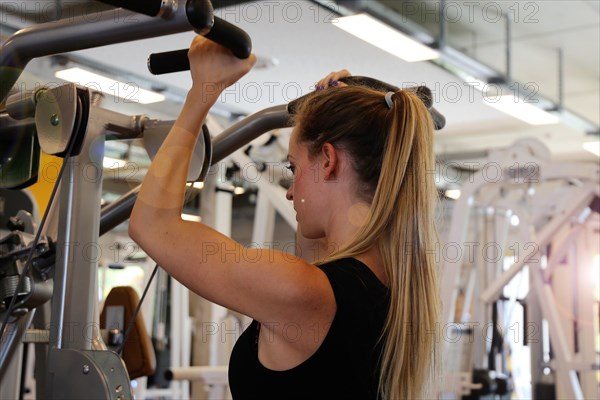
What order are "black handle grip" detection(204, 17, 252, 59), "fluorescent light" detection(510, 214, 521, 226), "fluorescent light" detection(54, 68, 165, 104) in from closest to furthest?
"black handle grip" detection(204, 17, 252, 59) → "fluorescent light" detection(510, 214, 521, 226) → "fluorescent light" detection(54, 68, 165, 104)

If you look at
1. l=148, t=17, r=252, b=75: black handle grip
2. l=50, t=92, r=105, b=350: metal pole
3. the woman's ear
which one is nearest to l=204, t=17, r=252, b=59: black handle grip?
l=148, t=17, r=252, b=75: black handle grip

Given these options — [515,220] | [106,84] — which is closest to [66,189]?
[106,84]

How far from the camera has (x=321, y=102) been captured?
1146 millimetres

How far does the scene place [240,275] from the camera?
3.09 ft

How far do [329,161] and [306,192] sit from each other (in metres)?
0.05

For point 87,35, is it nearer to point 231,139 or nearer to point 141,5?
point 141,5

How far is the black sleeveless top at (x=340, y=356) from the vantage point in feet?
3.14

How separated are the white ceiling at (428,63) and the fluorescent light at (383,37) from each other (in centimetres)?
13

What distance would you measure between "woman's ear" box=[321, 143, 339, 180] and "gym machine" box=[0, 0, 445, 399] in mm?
197

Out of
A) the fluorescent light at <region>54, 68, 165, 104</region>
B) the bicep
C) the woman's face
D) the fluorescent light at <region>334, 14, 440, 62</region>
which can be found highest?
the fluorescent light at <region>54, 68, 165, 104</region>

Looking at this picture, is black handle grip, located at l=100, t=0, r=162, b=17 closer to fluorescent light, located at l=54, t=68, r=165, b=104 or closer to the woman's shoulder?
the woman's shoulder

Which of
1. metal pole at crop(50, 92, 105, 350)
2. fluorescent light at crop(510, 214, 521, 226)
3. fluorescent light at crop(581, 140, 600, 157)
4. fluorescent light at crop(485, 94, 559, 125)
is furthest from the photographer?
fluorescent light at crop(581, 140, 600, 157)

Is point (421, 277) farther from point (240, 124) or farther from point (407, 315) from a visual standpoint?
point (240, 124)

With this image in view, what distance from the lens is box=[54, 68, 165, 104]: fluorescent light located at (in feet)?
18.5
